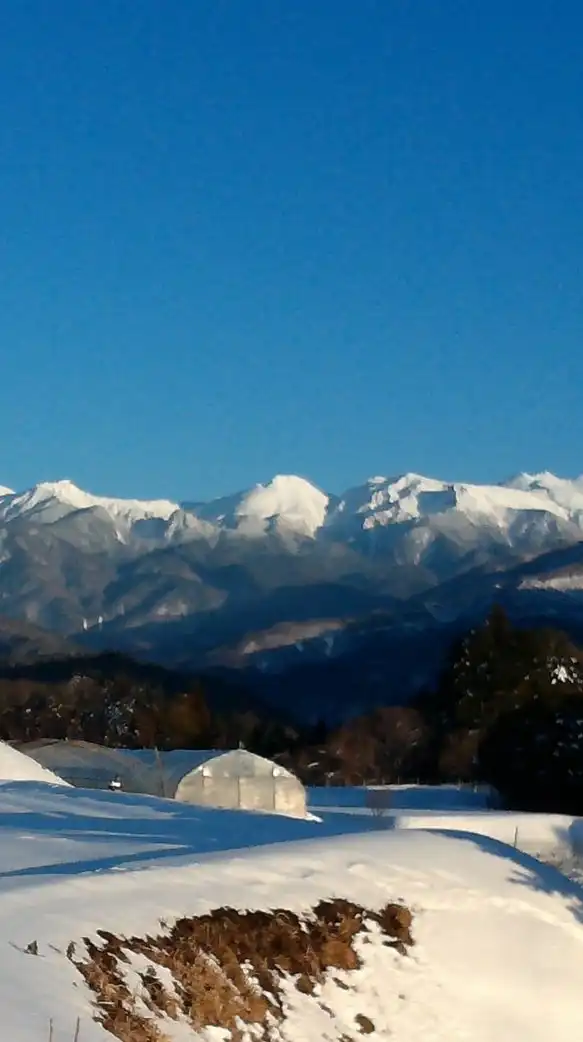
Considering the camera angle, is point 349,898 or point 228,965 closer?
point 228,965

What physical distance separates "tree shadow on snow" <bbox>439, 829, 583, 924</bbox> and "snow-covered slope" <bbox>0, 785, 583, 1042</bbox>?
24 millimetres

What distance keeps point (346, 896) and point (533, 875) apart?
9.24 feet

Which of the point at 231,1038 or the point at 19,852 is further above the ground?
the point at 19,852

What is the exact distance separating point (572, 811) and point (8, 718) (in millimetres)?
39260

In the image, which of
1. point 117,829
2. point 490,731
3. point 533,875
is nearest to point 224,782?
point 490,731

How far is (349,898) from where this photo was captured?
9.87m

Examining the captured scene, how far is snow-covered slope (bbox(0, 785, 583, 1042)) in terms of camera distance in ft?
23.9

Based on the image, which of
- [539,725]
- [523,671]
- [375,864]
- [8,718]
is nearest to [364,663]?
[8,718]

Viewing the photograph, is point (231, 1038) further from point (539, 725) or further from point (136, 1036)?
point (539, 725)

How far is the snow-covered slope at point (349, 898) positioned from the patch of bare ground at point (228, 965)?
79 mm

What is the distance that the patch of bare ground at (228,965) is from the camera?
7.14 meters

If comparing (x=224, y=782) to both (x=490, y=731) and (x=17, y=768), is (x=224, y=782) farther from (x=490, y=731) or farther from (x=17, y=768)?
(x=490, y=731)

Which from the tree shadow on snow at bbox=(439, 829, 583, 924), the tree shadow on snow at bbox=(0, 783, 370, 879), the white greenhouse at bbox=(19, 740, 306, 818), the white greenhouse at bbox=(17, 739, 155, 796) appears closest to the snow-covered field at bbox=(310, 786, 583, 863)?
the white greenhouse at bbox=(19, 740, 306, 818)

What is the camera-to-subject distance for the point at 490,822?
32156 millimetres
